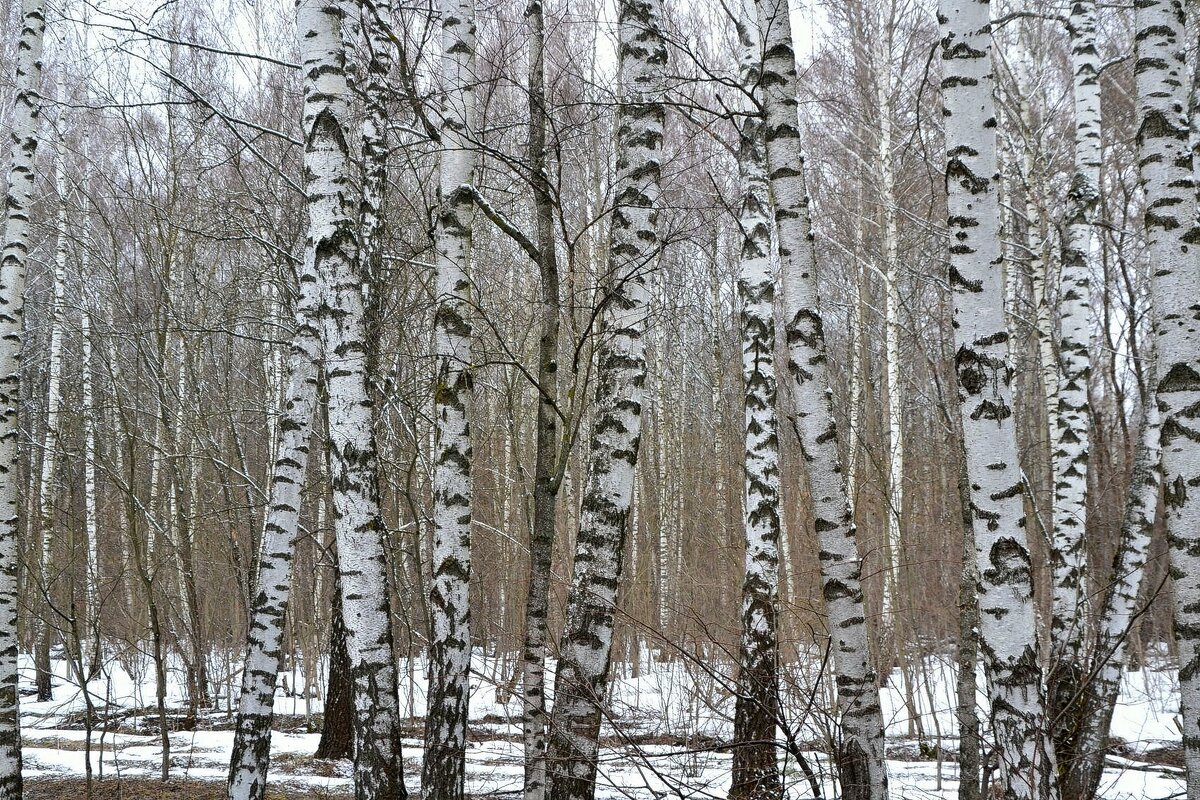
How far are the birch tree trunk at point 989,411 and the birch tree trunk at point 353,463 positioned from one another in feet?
9.27

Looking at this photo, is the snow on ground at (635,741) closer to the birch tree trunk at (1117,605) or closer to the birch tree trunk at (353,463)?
the birch tree trunk at (1117,605)

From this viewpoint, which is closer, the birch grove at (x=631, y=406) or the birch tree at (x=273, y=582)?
the birch grove at (x=631, y=406)

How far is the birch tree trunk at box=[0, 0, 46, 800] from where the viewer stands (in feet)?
18.5

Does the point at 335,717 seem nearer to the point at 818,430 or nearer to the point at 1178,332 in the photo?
the point at 818,430

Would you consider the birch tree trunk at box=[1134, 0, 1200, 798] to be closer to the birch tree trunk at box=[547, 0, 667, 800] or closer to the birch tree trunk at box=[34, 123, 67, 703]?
the birch tree trunk at box=[547, 0, 667, 800]

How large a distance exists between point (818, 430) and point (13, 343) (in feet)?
18.4

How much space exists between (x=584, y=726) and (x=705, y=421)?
15.8m

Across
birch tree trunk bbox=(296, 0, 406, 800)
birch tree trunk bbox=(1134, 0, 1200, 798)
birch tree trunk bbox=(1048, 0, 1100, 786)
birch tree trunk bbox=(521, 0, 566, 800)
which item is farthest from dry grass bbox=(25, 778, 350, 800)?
birch tree trunk bbox=(1134, 0, 1200, 798)

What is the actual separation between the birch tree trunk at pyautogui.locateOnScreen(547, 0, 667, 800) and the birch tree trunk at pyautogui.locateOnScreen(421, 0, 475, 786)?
0.70m

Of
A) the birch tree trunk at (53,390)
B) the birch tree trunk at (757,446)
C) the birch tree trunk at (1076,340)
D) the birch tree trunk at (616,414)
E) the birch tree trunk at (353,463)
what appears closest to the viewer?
the birch tree trunk at (616,414)

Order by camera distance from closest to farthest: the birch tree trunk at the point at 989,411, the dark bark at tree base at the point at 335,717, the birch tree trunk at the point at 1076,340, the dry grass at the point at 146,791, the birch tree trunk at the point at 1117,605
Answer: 1. the birch tree trunk at the point at 989,411
2. the birch tree trunk at the point at 1117,605
3. the birch tree trunk at the point at 1076,340
4. the dry grass at the point at 146,791
5. the dark bark at tree base at the point at 335,717

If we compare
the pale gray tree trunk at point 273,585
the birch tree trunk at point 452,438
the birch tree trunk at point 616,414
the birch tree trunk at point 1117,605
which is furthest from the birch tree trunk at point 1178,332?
the pale gray tree trunk at point 273,585

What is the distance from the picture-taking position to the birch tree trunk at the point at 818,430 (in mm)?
3736

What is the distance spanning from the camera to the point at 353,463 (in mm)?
4203
